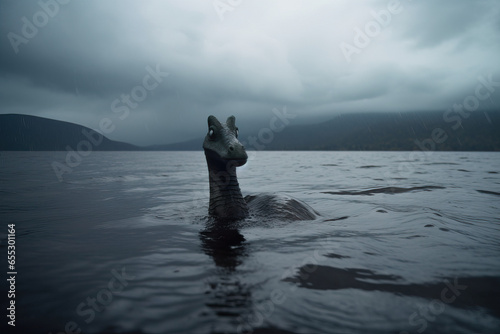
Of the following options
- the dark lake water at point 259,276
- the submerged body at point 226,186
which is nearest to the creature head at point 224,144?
the submerged body at point 226,186

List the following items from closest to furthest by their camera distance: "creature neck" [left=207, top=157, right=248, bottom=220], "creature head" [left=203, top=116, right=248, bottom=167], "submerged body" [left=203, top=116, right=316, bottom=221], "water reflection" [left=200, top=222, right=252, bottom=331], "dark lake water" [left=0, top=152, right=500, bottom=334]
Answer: "dark lake water" [left=0, top=152, right=500, bottom=334], "water reflection" [left=200, top=222, right=252, bottom=331], "creature head" [left=203, top=116, right=248, bottom=167], "submerged body" [left=203, top=116, right=316, bottom=221], "creature neck" [left=207, top=157, right=248, bottom=220]

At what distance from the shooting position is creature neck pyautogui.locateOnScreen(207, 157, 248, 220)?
642 centimetres

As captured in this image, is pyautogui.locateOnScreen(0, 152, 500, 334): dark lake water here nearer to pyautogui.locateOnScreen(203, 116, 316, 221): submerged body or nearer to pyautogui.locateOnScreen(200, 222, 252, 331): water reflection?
pyautogui.locateOnScreen(200, 222, 252, 331): water reflection

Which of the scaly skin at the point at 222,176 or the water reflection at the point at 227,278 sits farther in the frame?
the scaly skin at the point at 222,176

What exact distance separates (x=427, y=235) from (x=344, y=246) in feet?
6.19

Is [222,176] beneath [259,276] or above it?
above

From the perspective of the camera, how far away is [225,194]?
653cm

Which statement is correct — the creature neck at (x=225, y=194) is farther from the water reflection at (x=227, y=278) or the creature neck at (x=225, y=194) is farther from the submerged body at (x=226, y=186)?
the water reflection at (x=227, y=278)

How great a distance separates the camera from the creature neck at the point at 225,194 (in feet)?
21.1

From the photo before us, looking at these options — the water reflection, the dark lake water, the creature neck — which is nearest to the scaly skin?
the creature neck

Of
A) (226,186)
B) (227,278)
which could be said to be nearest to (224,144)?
(226,186)

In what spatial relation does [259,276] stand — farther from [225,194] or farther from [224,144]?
[225,194]

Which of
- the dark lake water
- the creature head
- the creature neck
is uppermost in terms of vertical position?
the creature head

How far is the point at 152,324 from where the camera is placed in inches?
92.8
